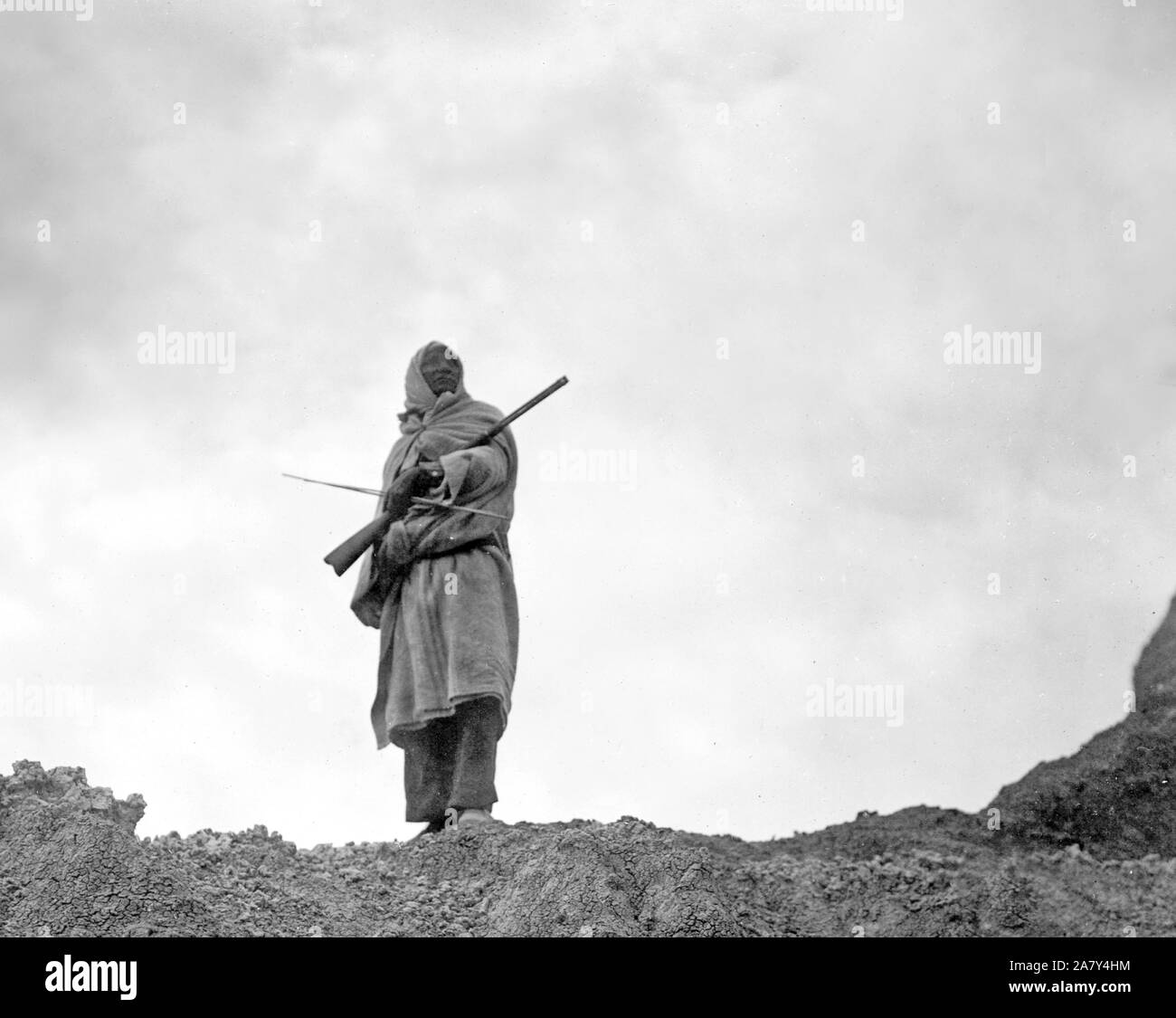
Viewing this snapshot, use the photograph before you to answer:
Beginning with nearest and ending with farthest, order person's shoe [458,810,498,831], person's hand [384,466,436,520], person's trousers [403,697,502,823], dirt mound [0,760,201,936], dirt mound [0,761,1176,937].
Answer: dirt mound [0,760,201,936] < dirt mound [0,761,1176,937] < person's shoe [458,810,498,831] < person's trousers [403,697,502,823] < person's hand [384,466,436,520]

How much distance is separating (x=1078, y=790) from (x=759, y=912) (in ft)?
12.7

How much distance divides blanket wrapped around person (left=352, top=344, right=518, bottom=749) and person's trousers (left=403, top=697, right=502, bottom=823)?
125mm

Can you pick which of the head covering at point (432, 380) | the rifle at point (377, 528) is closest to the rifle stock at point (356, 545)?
the rifle at point (377, 528)

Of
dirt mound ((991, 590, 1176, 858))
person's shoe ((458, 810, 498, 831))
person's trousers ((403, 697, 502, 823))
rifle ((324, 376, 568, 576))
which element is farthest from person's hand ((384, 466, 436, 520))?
dirt mound ((991, 590, 1176, 858))

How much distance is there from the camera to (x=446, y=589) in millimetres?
14898

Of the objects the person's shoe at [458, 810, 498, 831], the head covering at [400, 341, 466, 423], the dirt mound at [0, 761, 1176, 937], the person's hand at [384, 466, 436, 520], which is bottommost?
the dirt mound at [0, 761, 1176, 937]

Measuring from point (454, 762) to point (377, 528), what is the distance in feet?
5.69

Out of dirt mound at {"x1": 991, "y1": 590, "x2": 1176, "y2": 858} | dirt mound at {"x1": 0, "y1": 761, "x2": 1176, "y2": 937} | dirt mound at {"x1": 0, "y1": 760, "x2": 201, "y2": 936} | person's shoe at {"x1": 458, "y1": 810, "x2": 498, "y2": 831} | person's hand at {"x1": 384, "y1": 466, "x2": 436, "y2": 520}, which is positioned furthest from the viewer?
dirt mound at {"x1": 991, "y1": 590, "x2": 1176, "y2": 858}

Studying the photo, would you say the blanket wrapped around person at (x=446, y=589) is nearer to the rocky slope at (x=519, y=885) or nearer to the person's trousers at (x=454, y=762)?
the person's trousers at (x=454, y=762)

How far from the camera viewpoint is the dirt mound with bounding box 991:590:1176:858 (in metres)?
15.6

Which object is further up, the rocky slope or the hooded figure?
the hooded figure

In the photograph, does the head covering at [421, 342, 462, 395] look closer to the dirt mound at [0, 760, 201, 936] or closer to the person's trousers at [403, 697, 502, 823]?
the person's trousers at [403, 697, 502, 823]

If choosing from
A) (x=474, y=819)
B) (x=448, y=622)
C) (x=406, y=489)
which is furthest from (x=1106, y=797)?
(x=406, y=489)

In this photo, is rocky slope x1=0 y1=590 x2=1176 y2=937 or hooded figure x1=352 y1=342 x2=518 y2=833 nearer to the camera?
rocky slope x1=0 y1=590 x2=1176 y2=937
